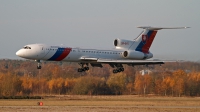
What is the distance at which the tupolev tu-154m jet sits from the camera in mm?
55156

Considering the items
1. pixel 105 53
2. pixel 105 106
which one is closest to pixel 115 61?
pixel 105 53

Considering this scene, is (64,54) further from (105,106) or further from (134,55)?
(105,106)

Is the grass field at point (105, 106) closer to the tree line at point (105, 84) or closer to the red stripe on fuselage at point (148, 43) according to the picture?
the red stripe on fuselage at point (148, 43)

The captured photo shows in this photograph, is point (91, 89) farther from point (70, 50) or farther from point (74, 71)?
point (70, 50)

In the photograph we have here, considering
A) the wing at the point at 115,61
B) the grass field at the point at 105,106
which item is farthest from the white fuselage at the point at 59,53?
the grass field at the point at 105,106

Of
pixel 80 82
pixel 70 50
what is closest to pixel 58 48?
pixel 70 50

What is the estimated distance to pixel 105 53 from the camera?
5925 centimetres

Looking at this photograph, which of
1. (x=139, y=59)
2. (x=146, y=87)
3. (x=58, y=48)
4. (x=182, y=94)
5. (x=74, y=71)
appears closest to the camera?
(x=58, y=48)

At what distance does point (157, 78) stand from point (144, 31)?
80.7 ft

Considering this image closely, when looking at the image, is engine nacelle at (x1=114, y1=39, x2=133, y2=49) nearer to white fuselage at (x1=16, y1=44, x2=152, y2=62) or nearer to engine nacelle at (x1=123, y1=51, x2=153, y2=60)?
engine nacelle at (x1=123, y1=51, x2=153, y2=60)

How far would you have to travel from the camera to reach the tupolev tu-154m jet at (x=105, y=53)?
181ft

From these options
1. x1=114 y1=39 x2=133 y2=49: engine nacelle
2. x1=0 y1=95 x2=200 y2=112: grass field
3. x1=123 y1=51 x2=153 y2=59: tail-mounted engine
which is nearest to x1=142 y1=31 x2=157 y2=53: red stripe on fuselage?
x1=123 y1=51 x2=153 y2=59: tail-mounted engine

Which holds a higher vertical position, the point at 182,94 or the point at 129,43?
the point at 129,43

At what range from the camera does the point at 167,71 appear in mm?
89312
